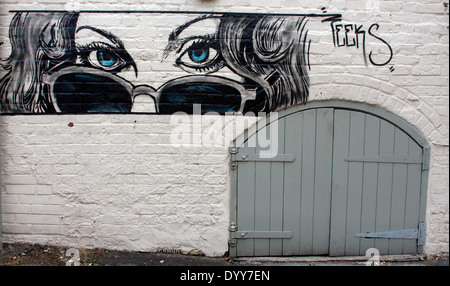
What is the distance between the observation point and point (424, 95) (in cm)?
355

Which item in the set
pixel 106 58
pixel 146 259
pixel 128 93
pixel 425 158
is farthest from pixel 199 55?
pixel 425 158

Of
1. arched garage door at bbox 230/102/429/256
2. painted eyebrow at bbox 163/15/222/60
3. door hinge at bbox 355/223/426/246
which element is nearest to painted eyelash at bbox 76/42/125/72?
painted eyebrow at bbox 163/15/222/60

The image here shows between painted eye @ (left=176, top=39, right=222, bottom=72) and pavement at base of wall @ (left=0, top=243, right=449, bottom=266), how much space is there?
1.80 meters

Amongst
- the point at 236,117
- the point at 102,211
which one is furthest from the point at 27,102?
the point at 236,117

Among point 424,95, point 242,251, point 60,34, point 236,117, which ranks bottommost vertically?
point 242,251

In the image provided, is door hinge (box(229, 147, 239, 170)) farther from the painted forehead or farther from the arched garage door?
the painted forehead

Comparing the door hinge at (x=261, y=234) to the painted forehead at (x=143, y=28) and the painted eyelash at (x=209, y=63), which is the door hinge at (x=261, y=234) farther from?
the painted forehead at (x=143, y=28)

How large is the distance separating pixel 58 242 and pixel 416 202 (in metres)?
3.53

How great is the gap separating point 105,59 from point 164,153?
1.03 metres

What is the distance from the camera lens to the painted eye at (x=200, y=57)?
11.4ft

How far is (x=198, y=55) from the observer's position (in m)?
3.47

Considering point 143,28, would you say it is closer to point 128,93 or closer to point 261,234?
point 128,93

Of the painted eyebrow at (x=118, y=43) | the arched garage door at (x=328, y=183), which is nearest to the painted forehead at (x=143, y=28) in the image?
the painted eyebrow at (x=118, y=43)

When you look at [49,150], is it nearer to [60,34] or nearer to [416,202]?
[60,34]
